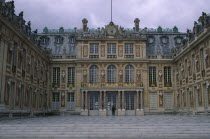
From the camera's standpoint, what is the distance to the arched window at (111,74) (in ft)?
133

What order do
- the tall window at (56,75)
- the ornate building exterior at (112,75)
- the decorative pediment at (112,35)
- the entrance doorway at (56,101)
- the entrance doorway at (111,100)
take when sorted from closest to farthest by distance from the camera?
1. the ornate building exterior at (112,75)
2. the entrance doorway at (111,100)
3. the entrance doorway at (56,101)
4. the decorative pediment at (112,35)
5. the tall window at (56,75)

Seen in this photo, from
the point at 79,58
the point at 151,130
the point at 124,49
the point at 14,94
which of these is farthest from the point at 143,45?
the point at 151,130

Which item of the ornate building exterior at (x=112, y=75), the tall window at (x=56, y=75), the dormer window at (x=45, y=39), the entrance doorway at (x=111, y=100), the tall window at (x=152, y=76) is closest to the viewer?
the ornate building exterior at (x=112, y=75)

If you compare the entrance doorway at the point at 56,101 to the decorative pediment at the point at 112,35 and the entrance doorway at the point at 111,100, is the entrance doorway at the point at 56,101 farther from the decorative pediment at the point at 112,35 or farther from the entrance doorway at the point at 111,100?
the decorative pediment at the point at 112,35

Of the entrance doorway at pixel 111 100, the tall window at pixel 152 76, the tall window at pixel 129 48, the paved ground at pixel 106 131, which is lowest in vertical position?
the paved ground at pixel 106 131

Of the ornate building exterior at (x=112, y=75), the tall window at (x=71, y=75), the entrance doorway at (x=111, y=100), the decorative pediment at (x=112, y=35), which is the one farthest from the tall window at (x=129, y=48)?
the tall window at (x=71, y=75)

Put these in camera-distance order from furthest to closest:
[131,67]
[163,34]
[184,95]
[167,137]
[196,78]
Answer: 1. [163,34]
2. [131,67]
3. [184,95]
4. [196,78]
5. [167,137]

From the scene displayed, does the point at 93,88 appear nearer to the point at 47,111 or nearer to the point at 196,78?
the point at 47,111

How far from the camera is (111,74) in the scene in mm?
40688

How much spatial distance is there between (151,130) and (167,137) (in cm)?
93

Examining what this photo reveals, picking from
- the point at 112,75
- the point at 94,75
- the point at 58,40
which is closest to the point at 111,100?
the point at 112,75

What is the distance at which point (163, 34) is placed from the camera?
44.3 meters

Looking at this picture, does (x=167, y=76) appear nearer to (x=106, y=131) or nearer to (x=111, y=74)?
(x=111, y=74)

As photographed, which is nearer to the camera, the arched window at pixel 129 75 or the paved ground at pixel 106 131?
the paved ground at pixel 106 131
